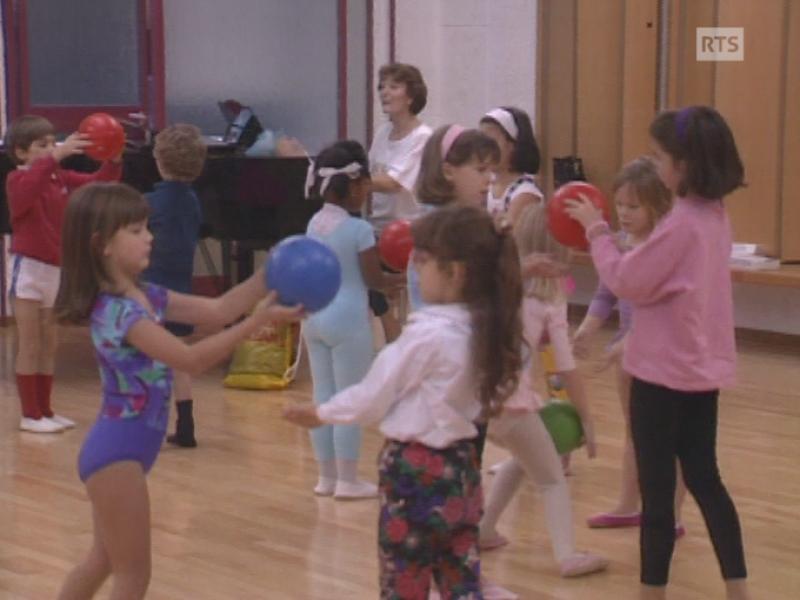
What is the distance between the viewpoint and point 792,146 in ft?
29.3

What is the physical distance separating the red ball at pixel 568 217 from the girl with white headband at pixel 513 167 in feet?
2.49

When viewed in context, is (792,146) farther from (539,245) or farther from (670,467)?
(670,467)

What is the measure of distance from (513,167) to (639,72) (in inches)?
173

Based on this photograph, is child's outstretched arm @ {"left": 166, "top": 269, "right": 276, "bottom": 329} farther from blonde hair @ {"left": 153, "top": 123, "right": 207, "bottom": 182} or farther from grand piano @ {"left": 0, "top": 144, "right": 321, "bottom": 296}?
grand piano @ {"left": 0, "top": 144, "right": 321, "bottom": 296}

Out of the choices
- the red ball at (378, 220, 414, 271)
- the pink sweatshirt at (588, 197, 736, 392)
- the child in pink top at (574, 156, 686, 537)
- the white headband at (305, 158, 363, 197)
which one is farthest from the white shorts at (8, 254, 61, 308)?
the pink sweatshirt at (588, 197, 736, 392)

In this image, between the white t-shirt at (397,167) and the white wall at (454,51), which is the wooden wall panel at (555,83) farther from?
the white t-shirt at (397,167)

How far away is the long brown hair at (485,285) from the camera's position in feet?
11.1

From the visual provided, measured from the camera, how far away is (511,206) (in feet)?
17.4

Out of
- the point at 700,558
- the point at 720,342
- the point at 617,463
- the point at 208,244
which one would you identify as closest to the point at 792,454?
the point at 617,463

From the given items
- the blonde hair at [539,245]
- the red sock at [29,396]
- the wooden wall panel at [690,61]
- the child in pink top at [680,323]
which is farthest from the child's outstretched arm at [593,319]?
the wooden wall panel at [690,61]

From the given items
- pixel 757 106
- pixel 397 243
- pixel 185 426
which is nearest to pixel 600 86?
pixel 757 106

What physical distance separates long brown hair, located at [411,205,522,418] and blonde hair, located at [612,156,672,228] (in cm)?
118

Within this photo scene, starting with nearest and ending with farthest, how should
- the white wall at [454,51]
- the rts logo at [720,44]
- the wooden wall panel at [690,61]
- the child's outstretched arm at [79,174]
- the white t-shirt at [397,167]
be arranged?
the child's outstretched arm at [79,174]
the white t-shirt at [397,167]
the rts logo at [720,44]
the wooden wall panel at [690,61]
the white wall at [454,51]

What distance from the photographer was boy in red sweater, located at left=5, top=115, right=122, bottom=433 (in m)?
6.70
